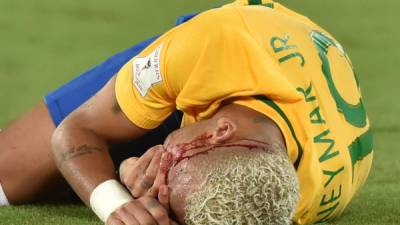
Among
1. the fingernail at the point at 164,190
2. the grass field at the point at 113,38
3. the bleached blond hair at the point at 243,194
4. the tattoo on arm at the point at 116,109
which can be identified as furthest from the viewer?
the grass field at the point at 113,38

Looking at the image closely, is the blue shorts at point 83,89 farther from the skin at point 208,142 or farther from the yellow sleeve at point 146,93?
the skin at point 208,142

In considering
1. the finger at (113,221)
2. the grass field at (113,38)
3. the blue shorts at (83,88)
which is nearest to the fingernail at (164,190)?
the finger at (113,221)

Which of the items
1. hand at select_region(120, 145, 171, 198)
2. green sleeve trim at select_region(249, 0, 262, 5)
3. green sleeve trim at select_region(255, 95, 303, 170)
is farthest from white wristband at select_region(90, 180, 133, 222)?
green sleeve trim at select_region(249, 0, 262, 5)

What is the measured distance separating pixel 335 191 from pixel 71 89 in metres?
0.83

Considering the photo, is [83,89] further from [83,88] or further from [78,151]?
[78,151]

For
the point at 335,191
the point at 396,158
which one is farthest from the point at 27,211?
the point at 396,158

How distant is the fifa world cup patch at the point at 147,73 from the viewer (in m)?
2.11

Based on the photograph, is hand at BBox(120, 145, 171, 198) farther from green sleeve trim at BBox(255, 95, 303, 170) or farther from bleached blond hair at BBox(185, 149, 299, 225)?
green sleeve trim at BBox(255, 95, 303, 170)

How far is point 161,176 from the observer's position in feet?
6.33

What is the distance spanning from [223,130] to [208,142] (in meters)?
0.04

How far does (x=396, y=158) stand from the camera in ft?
11.4

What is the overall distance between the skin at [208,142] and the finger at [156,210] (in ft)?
0.08

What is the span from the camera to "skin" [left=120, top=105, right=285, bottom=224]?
1.87 m

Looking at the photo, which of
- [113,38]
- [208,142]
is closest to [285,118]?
[208,142]
